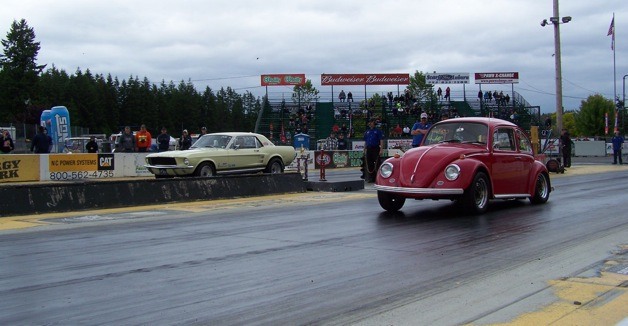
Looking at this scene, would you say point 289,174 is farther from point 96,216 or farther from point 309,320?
point 309,320

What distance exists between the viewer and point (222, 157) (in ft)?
58.9

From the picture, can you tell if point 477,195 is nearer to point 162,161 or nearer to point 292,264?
point 292,264

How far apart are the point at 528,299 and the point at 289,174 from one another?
11.1 metres

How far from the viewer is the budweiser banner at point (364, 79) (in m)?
54.7

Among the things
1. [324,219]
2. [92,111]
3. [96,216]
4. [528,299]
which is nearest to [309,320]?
[528,299]

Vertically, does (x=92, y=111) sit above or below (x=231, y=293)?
above

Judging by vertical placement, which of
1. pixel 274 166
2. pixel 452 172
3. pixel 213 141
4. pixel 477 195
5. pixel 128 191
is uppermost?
pixel 213 141

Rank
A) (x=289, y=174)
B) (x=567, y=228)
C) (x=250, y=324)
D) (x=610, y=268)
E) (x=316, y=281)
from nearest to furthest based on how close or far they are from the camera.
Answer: (x=250, y=324) → (x=316, y=281) → (x=610, y=268) → (x=567, y=228) → (x=289, y=174)

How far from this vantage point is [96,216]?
11250 millimetres

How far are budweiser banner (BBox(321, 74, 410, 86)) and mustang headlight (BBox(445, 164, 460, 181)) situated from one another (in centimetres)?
4495

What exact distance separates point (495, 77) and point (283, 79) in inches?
784

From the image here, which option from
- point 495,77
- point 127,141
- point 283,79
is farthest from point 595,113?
point 127,141

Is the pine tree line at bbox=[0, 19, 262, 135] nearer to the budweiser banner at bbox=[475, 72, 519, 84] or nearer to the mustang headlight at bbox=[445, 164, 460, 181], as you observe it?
the budweiser banner at bbox=[475, 72, 519, 84]

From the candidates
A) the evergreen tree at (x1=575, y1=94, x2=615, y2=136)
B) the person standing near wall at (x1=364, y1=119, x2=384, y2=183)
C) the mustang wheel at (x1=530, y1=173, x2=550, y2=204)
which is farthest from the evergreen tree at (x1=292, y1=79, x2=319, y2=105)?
the evergreen tree at (x1=575, y1=94, x2=615, y2=136)
